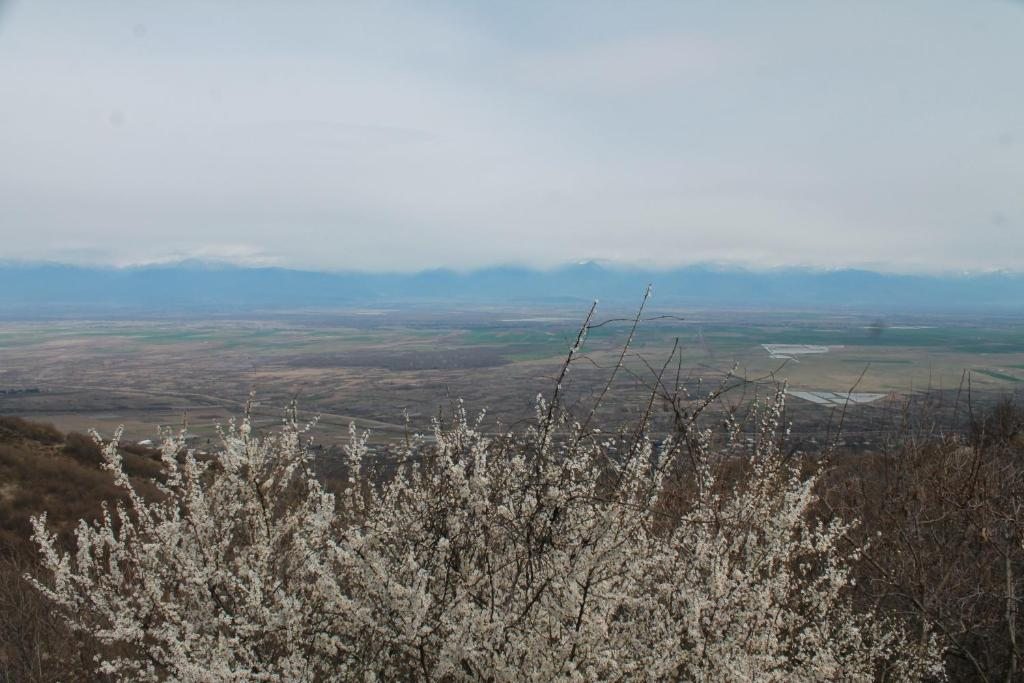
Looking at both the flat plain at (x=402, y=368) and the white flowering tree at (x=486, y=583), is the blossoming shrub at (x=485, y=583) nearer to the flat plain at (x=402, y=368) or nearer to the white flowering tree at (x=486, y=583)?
the white flowering tree at (x=486, y=583)

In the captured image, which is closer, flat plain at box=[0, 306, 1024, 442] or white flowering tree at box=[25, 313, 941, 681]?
white flowering tree at box=[25, 313, 941, 681]

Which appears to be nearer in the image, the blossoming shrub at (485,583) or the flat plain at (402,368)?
the blossoming shrub at (485,583)

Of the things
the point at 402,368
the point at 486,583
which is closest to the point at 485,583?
the point at 486,583

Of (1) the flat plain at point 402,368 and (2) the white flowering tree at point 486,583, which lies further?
(1) the flat plain at point 402,368

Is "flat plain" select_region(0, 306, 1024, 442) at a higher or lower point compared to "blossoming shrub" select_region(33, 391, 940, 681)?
lower

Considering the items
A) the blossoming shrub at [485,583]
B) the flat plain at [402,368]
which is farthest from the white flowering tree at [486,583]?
the flat plain at [402,368]

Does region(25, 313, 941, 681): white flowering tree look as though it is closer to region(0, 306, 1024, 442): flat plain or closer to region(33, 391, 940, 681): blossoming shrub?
region(33, 391, 940, 681): blossoming shrub

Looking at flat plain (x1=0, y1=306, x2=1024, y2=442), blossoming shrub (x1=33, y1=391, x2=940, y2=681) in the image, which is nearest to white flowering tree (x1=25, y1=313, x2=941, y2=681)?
blossoming shrub (x1=33, y1=391, x2=940, y2=681)

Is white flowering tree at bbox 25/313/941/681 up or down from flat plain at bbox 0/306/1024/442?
up

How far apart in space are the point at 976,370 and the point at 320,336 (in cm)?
13410

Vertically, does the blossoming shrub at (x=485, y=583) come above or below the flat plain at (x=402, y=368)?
above

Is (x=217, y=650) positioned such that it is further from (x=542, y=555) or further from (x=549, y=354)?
(x=549, y=354)

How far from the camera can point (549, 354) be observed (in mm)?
111500

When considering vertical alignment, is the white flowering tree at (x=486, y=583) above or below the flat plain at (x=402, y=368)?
above
